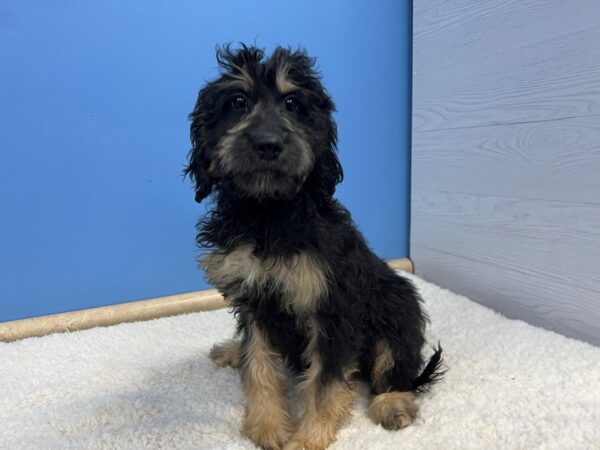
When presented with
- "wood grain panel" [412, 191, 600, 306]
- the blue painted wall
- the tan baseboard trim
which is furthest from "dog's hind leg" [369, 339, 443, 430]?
the blue painted wall

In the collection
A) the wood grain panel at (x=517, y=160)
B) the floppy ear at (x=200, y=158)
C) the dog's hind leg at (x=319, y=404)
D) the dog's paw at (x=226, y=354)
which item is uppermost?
the floppy ear at (x=200, y=158)

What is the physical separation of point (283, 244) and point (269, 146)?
0.30 meters

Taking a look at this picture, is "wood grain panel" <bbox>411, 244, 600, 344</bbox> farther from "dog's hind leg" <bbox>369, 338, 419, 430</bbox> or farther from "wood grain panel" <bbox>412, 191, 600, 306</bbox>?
"dog's hind leg" <bbox>369, 338, 419, 430</bbox>

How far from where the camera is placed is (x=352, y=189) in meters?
2.80

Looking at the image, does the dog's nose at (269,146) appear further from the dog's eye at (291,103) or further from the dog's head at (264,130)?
the dog's eye at (291,103)

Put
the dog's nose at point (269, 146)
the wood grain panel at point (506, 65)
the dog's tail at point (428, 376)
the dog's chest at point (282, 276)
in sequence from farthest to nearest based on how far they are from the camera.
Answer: the wood grain panel at point (506, 65)
the dog's tail at point (428, 376)
the dog's chest at point (282, 276)
the dog's nose at point (269, 146)

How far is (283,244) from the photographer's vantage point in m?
1.38

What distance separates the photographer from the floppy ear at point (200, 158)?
145cm

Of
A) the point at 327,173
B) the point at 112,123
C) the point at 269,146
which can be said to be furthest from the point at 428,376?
the point at 112,123

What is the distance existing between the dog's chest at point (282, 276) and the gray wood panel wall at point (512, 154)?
48.6 inches

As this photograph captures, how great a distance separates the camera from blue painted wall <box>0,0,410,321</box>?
218 centimetres

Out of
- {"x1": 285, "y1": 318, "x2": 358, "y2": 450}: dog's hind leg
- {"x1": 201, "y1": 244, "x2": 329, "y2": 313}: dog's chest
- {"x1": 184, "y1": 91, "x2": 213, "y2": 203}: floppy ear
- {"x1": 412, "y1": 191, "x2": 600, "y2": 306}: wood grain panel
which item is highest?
{"x1": 184, "y1": 91, "x2": 213, "y2": 203}: floppy ear

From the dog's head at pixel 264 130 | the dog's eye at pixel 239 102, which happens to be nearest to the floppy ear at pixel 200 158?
the dog's head at pixel 264 130

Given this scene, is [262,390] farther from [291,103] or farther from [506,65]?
[506,65]
